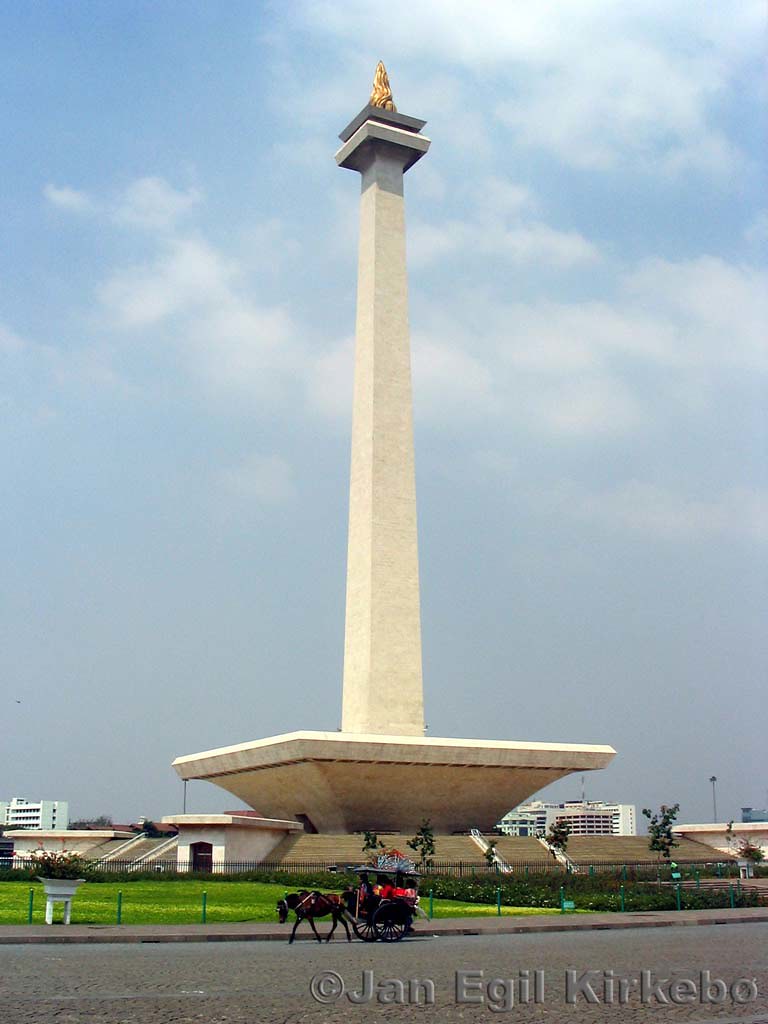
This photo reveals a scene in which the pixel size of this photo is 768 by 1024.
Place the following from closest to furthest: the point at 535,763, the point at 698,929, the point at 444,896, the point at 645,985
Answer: the point at 645,985
the point at 698,929
the point at 444,896
the point at 535,763

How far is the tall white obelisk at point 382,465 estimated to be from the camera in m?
44.5

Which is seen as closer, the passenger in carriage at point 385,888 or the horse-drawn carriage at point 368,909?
the horse-drawn carriage at point 368,909

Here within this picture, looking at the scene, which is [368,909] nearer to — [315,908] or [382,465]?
[315,908]

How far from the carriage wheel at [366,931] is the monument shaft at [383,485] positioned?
25.3 meters

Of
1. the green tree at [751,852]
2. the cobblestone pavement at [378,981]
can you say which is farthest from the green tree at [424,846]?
the cobblestone pavement at [378,981]

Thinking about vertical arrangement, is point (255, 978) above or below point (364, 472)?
below

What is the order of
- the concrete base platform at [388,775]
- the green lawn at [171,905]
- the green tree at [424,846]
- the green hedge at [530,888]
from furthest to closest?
1. the concrete base platform at [388,775]
2. the green tree at [424,846]
3. the green hedge at [530,888]
4. the green lawn at [171,905]

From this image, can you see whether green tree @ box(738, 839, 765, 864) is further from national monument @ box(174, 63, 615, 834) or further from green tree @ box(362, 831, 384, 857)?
green tree @ box(362, 831, 384, 857)

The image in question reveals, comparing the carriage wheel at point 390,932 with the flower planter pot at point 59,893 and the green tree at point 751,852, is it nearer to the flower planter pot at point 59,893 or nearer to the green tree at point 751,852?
the flower planter pot at point 59,893

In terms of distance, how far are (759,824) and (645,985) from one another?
4012 centimetres

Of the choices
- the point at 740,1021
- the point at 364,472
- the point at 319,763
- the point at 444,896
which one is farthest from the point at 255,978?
the point at 364,472

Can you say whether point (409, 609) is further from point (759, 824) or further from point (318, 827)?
point (759, 824)

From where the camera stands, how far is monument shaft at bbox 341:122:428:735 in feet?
146

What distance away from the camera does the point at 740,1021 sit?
9.02 meters
